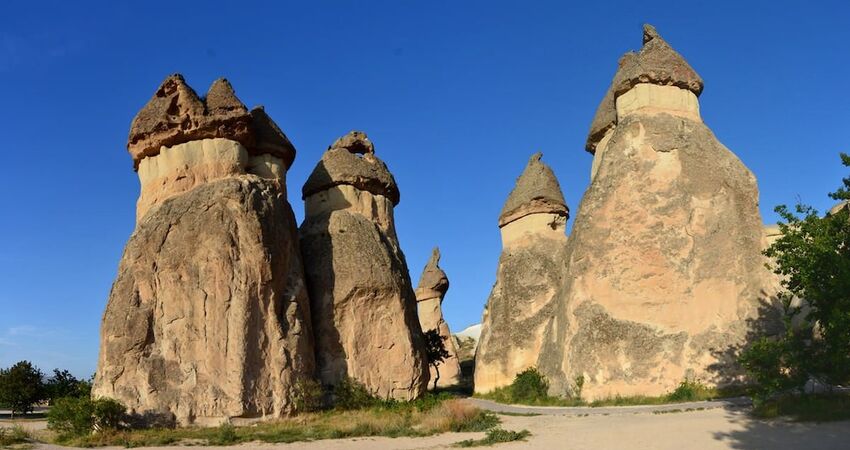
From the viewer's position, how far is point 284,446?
10562 millimetres

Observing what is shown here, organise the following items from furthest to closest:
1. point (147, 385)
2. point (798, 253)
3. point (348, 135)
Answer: point (348, 135), point (147, 385), point (798, 253)

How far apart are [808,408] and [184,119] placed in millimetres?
13388

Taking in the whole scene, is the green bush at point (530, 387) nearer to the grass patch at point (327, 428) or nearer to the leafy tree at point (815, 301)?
the grass patch at point (327, 428)

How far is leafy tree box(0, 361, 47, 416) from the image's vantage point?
21606 mm

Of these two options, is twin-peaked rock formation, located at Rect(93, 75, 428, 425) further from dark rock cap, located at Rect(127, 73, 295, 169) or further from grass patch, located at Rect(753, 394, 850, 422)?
grass patch, located at Rect(753, 394, 850, 422)

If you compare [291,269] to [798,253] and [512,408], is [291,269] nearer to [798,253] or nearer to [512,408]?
[512,408]

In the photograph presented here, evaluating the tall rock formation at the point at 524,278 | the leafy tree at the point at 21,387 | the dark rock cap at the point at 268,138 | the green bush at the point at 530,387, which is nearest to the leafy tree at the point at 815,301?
the green bush at the point at 530,387

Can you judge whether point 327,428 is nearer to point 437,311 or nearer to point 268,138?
point 268,138

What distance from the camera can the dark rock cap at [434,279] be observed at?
33844 millimetres

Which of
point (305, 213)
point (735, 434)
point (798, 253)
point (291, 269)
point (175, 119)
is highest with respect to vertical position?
point (175, 119)

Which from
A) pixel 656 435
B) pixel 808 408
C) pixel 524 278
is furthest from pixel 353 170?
pixel 808 408

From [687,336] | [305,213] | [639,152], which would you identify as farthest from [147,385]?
[639,152]

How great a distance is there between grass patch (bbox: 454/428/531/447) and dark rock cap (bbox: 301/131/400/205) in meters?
9.47

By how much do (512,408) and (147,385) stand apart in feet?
27.6
